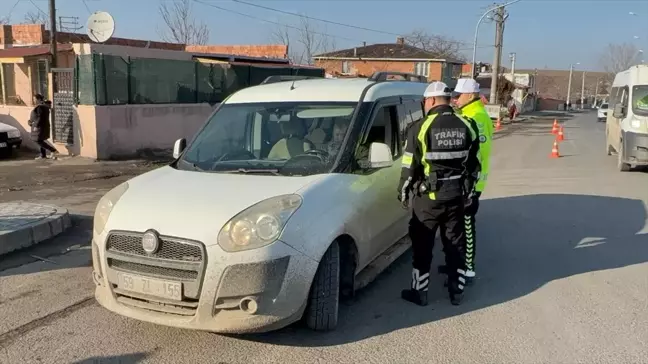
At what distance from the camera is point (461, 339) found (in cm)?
416

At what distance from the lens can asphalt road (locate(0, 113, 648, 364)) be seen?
389 cm

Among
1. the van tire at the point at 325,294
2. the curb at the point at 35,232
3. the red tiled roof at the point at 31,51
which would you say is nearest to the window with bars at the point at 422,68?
the red tiled roof at the point at 31,51

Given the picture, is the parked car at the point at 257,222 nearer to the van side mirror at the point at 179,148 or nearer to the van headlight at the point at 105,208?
the van headlight at the point at 105,208

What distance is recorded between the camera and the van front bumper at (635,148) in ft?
40.0

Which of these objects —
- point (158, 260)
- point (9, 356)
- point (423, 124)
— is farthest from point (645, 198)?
point (9, 356)

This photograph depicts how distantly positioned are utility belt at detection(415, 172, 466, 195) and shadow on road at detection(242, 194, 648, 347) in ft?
3.32

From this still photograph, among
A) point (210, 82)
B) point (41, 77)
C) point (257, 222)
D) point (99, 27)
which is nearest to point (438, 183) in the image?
point (257, 222)

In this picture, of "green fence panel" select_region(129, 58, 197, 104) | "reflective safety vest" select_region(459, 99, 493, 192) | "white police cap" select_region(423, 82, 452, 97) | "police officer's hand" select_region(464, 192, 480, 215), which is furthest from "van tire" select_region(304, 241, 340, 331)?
"green fence panel" select_region(129, 58, 197, 104)

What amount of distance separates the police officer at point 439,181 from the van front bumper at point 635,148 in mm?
9160

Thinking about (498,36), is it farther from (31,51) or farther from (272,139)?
(272,139)

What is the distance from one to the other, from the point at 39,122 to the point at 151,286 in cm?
1217

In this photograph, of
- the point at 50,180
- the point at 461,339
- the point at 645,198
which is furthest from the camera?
the point at 50,180

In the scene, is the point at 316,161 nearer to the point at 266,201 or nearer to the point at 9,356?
the point at 266,201

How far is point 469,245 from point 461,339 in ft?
3.62
